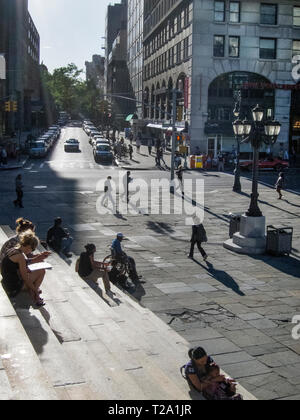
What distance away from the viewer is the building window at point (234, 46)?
52.9 m

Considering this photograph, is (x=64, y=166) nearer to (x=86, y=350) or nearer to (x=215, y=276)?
(x=215, y=276)

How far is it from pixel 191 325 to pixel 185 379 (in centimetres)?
305

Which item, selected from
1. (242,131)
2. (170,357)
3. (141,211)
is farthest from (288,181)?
(170,357)

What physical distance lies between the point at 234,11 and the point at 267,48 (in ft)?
15.9

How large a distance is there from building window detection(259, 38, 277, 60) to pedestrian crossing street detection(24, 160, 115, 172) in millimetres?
19428

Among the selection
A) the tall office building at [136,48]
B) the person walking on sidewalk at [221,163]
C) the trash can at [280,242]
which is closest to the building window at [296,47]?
the person walking on sidewalk at [221,163]

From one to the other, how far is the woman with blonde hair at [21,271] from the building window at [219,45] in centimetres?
4737

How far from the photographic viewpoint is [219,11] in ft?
172

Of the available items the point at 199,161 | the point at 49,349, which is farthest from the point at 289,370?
the point at 199,161

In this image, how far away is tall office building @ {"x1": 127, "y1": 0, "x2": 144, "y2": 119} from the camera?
92938 mm

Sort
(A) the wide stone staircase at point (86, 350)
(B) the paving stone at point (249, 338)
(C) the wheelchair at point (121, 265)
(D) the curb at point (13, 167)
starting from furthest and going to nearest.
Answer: (D) the curb at point (13, 167)
(C) the wheelchair at point (121, 265)
(B) the paving stone at point (249, 338)
(A) the wide stone staircase at point (86, 350)

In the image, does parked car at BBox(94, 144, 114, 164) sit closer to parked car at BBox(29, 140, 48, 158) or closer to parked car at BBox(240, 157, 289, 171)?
parked car at BBox(29, 140, 48, 158)

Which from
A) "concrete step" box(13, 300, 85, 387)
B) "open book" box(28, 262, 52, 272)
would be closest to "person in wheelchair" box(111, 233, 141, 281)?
"open book" box(28, 262, 52, 272)

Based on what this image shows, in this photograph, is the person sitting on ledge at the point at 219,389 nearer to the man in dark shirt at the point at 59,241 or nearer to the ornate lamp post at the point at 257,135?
the man in dark shirt at the point at 59,241
